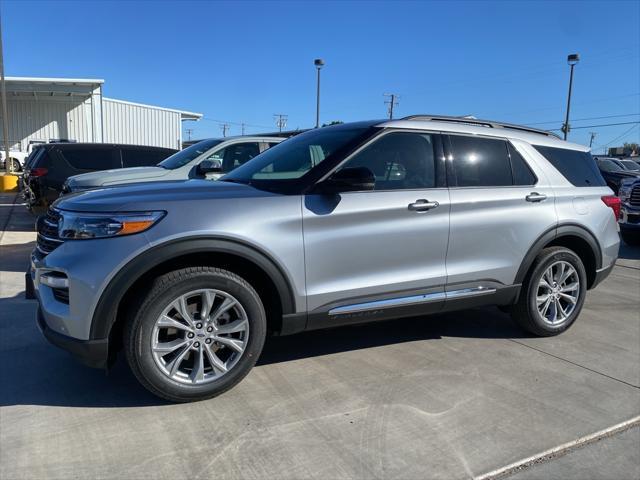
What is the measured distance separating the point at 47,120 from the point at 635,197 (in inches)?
1388

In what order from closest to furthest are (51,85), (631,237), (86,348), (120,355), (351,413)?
(86,348)
(351,413)
(120,355)
(631,237)
(51,85)

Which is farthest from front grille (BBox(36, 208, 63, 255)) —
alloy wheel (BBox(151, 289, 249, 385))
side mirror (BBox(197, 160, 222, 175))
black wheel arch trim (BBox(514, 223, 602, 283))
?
black wheel arch trim (BBox(514, 223, 602, 283))

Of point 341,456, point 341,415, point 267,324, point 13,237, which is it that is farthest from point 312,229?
point 13,237

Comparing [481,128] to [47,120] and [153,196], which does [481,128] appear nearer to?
[153,196]

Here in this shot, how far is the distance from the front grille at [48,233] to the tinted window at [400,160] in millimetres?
1894

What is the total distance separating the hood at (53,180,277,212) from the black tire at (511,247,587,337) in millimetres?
2411

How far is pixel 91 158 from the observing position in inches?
423

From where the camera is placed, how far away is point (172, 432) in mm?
2938

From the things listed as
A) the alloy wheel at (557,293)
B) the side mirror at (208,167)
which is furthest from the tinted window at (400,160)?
the side mirror at (208,167)

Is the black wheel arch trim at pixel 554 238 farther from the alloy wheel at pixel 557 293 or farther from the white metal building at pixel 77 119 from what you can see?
the white metal building at pixel 77 119

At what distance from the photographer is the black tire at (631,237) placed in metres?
9.75

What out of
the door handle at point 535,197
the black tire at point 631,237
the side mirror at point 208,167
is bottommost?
the black tire at point 631,237

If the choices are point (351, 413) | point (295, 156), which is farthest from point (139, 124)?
point (351, 413)

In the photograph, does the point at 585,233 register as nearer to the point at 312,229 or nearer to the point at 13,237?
the point at 312,229
